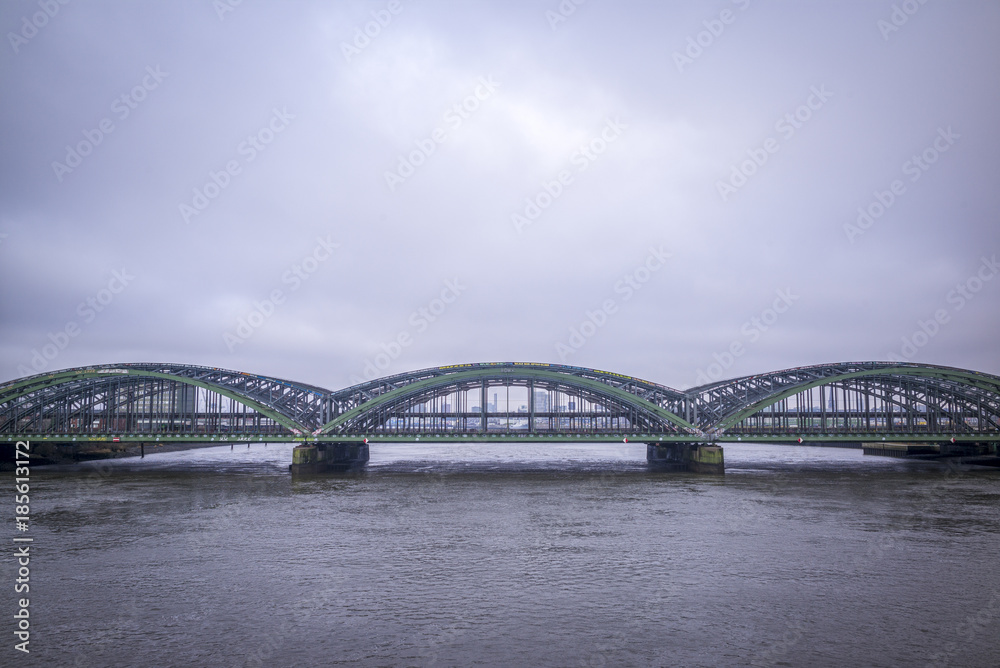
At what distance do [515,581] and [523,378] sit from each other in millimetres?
68476

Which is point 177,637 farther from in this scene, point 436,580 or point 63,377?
point 63,377

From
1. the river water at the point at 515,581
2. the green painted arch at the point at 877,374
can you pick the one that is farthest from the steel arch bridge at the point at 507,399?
the river water at the point at 515,581

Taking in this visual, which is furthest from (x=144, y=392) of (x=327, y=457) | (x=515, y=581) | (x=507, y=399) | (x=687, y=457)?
(x=515, y=581)

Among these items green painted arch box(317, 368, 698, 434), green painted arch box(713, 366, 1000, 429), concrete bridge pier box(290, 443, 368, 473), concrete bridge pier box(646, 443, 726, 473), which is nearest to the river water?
concrete bridge pier box(290, 443, 368, 473)

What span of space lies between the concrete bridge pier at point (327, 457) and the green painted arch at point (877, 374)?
181 ft

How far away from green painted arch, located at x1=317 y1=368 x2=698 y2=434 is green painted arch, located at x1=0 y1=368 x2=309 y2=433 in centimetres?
692

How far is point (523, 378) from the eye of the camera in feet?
322

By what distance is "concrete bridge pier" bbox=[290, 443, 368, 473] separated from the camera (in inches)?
3425

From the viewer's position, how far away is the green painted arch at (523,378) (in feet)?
309

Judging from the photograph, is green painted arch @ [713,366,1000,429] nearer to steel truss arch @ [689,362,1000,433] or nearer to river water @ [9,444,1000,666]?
steel truss arch @ [689,362,1000,433]

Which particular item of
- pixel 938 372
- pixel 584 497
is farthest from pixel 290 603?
pixel 938 372

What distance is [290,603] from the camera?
26.4 metres

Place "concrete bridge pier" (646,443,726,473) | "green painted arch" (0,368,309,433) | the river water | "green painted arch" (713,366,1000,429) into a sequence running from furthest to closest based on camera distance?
"green painted arch" (713,366,1000,429), "green painted arch" (0,368,309,433), "concrete bridge pier" (646,443,726,473), the river water

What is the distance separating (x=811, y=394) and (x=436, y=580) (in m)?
88.0
